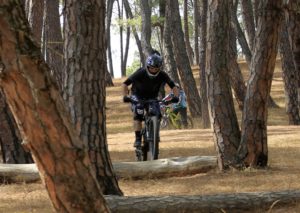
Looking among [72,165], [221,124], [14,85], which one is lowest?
[221,124]

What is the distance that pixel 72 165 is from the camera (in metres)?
3.94

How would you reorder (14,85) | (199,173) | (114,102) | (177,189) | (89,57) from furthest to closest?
1. (114,102)
2. (199,173)
3. (177,189)
4. (89,57)
5. (14,85)

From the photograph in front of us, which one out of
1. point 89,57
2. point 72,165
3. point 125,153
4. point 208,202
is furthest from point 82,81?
point 125,153

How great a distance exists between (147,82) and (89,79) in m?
3.08

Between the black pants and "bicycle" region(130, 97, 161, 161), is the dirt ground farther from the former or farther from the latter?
the black pants

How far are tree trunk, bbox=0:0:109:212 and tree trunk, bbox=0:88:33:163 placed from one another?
556 centimetres

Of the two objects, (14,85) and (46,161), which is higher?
(14,85)

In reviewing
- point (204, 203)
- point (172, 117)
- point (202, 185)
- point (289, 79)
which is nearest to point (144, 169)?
point (202, 185)

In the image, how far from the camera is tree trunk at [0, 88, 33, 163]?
9359 mm

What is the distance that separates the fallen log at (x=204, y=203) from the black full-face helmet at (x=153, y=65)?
3.62 meters

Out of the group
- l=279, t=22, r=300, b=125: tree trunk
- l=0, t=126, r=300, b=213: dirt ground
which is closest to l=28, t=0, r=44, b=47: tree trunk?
l=0, t=126, r=300, b=213: dirt ground

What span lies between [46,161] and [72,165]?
173mm

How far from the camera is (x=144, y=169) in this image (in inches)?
344

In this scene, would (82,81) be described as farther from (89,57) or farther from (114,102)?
(114,102)
